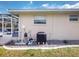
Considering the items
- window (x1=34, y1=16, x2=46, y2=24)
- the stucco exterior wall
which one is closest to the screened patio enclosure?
the stucco exterior wall

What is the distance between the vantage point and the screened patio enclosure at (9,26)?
27.5 m

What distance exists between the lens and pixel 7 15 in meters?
30.9

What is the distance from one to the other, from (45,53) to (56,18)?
1195 cm

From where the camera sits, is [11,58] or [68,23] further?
[68,23]

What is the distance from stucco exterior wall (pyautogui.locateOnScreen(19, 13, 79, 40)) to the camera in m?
26.0

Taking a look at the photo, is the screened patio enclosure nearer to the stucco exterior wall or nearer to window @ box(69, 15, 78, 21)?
the stucco exterior wall

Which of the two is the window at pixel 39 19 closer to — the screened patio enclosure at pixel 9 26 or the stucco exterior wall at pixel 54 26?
the stucco exterior wall at pixel 54 26

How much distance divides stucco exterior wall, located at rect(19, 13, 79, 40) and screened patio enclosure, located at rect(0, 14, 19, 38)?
5.59 feet

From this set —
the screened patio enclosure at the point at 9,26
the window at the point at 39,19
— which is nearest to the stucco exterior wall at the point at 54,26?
the window at the point at 39,19

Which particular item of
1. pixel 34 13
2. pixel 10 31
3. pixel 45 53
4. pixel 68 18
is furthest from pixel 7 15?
pixel 45 53

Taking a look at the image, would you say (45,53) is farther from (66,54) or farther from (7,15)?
(7,15)

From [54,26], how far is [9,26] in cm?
539

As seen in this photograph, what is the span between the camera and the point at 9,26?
2864cm

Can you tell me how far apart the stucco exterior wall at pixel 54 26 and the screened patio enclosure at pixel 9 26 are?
67.1 inches
